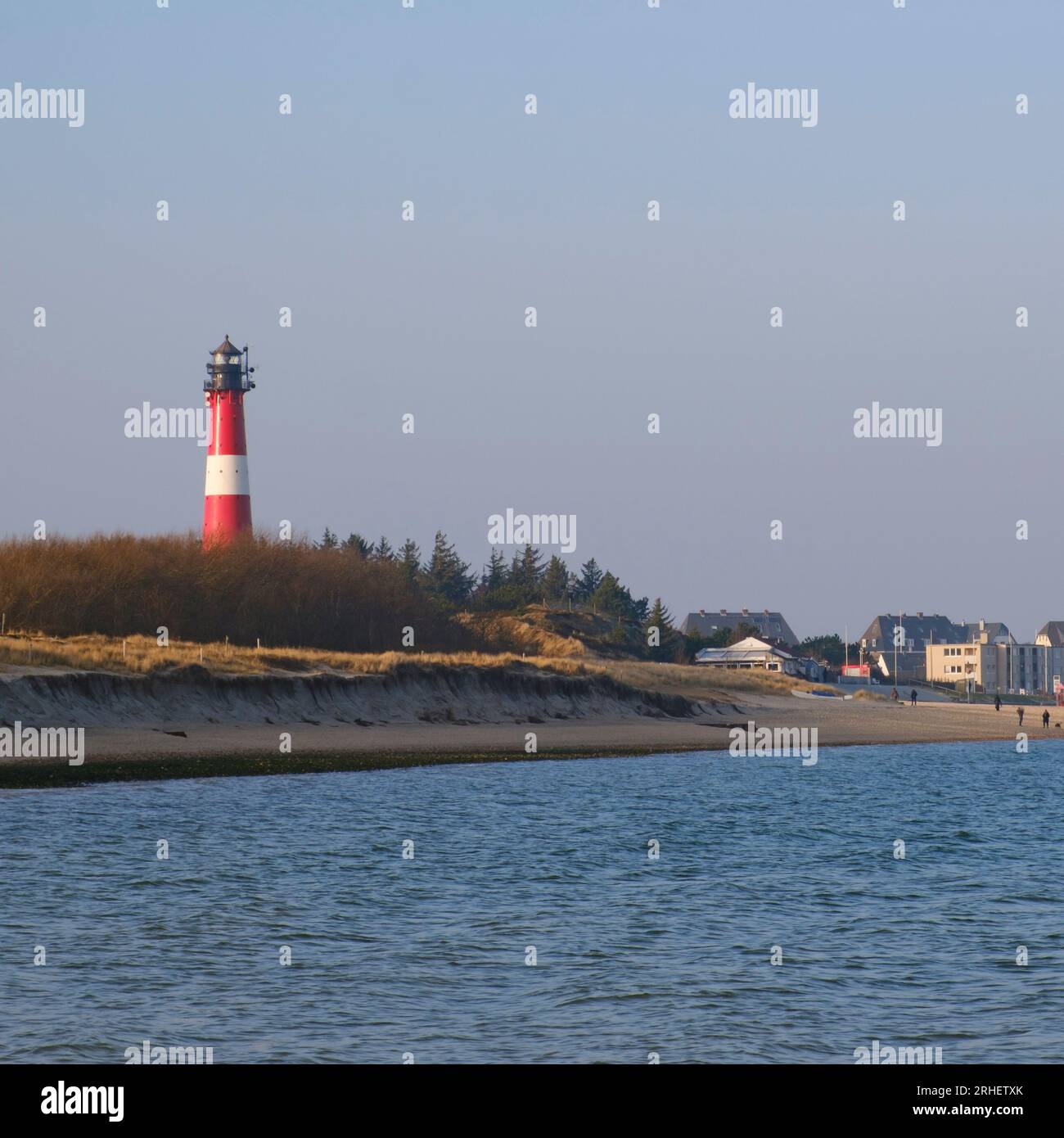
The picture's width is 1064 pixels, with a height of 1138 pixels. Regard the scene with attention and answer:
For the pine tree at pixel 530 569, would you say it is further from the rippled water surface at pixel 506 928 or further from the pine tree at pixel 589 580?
the rippled water surface at pixel 506 928

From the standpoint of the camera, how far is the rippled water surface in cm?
1636

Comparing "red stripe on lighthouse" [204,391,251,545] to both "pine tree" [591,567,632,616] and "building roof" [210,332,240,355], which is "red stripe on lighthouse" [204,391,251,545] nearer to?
"building roof" [210,332,240,355]

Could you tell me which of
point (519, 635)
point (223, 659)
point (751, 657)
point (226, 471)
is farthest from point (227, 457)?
point (751, 657)

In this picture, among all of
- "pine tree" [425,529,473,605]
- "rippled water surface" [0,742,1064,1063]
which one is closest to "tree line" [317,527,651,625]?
"pine tree" [425,529,473,605]

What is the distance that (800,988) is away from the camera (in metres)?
18.9

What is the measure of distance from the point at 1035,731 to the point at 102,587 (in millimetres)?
53950

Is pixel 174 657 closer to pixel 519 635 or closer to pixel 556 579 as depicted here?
pixel 519 635

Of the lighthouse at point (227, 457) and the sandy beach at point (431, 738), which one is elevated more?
the lighthouse at point (227, 457)

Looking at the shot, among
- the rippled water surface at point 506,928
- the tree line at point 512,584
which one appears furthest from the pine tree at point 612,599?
the rippled water surface at point 506,928

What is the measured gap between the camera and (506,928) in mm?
22688

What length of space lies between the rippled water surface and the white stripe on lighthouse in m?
39.7

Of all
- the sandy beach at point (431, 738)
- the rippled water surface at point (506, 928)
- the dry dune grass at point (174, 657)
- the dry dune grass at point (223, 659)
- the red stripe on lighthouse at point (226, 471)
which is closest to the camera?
the rippled water surface at point (506, 928)

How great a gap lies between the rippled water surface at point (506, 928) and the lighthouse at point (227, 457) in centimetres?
3946

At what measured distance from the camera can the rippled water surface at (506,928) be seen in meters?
16.4
